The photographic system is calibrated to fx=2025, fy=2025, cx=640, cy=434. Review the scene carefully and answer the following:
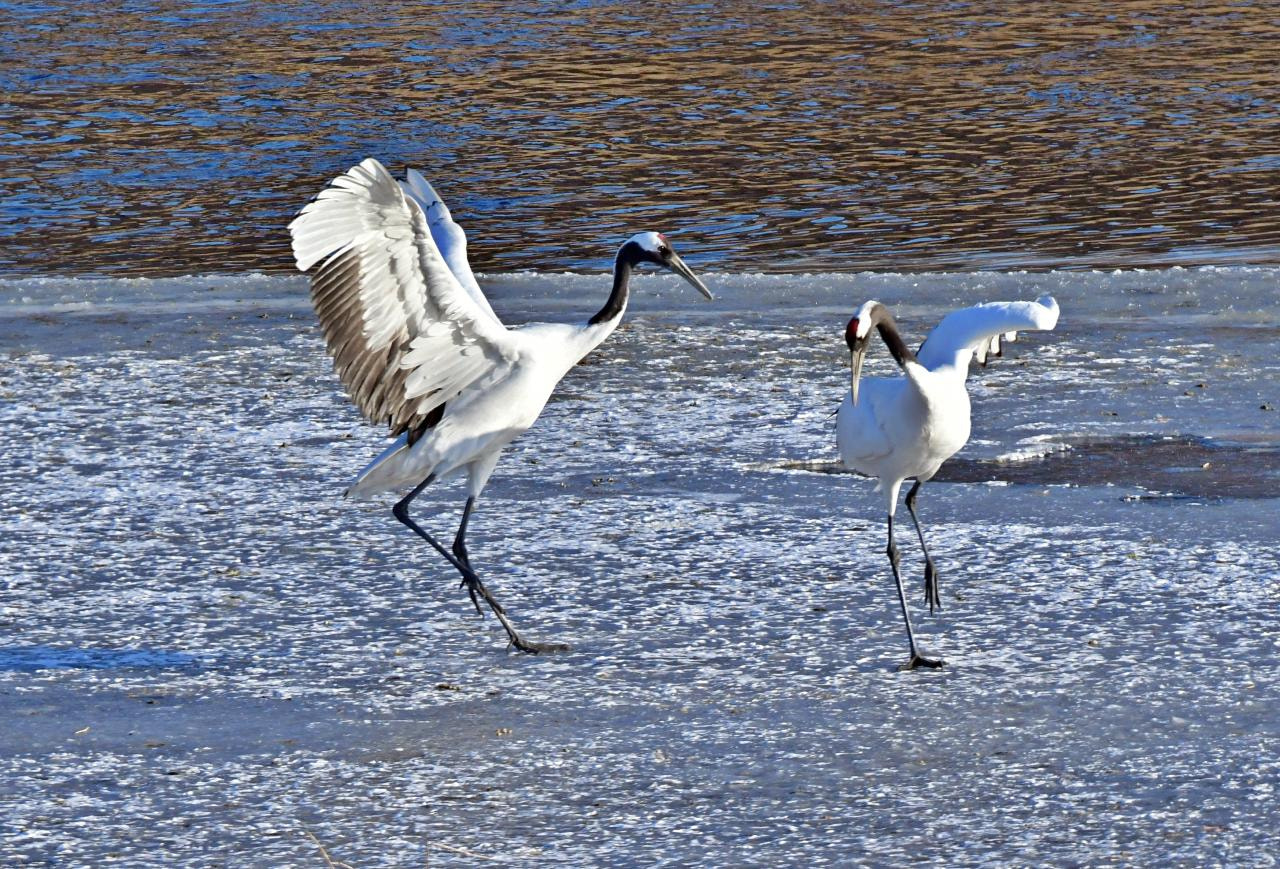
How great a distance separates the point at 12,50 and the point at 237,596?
71.2 feet

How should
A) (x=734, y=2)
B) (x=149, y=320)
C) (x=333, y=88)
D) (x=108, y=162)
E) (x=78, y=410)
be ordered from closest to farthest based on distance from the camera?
(x=78, y=410)
(x=149, y=320)
(x=108, y=162)
(x=333, y=88)
(x=734, y=2)

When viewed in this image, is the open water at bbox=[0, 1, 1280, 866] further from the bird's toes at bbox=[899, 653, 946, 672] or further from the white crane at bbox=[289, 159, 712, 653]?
the white crane at bbox=[289, 159, 712, 653]

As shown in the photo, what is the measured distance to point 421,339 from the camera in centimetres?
571

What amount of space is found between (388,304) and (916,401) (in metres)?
1.48

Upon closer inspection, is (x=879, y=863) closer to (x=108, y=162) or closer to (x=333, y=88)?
(x=108, y=162)

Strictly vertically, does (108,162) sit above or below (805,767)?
below

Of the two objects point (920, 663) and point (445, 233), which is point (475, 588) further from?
point (920, 663)

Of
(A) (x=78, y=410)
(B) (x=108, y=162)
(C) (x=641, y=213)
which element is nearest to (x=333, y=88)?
(B) (x=108, y=162)

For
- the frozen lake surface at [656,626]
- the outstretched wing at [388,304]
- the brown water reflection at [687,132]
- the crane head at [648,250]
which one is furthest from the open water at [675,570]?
the crane head at [648,250]

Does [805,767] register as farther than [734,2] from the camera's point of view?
No

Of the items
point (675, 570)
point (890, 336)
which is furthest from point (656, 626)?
point (890, 336)

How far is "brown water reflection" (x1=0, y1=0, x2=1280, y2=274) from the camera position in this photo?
46.4 ft

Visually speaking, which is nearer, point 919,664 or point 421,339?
point 919,664

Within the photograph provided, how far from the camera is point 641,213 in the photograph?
15.1m
